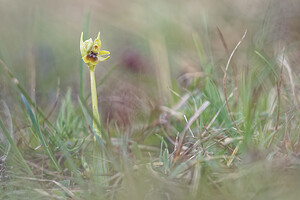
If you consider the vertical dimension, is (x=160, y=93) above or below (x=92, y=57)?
below

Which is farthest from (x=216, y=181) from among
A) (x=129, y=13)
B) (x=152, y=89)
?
(x=129, y=13)

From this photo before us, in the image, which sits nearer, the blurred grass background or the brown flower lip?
the blurred grass background

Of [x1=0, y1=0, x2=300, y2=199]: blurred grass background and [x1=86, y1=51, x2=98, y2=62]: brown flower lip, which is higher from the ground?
[x1=86, y1=51, x2=98, y2=62]: brown flower lip

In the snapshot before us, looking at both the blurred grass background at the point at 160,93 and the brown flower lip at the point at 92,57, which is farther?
the brown flower lip at the point at 92,57

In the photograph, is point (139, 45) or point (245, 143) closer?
point (245, 143)

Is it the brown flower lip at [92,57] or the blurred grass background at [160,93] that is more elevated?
the brown flower lip at [92,57]

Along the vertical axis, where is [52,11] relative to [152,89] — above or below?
above

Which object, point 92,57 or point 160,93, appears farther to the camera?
point 160,93

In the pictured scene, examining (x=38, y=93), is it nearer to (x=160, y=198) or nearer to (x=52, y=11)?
(x=160, y=198)
